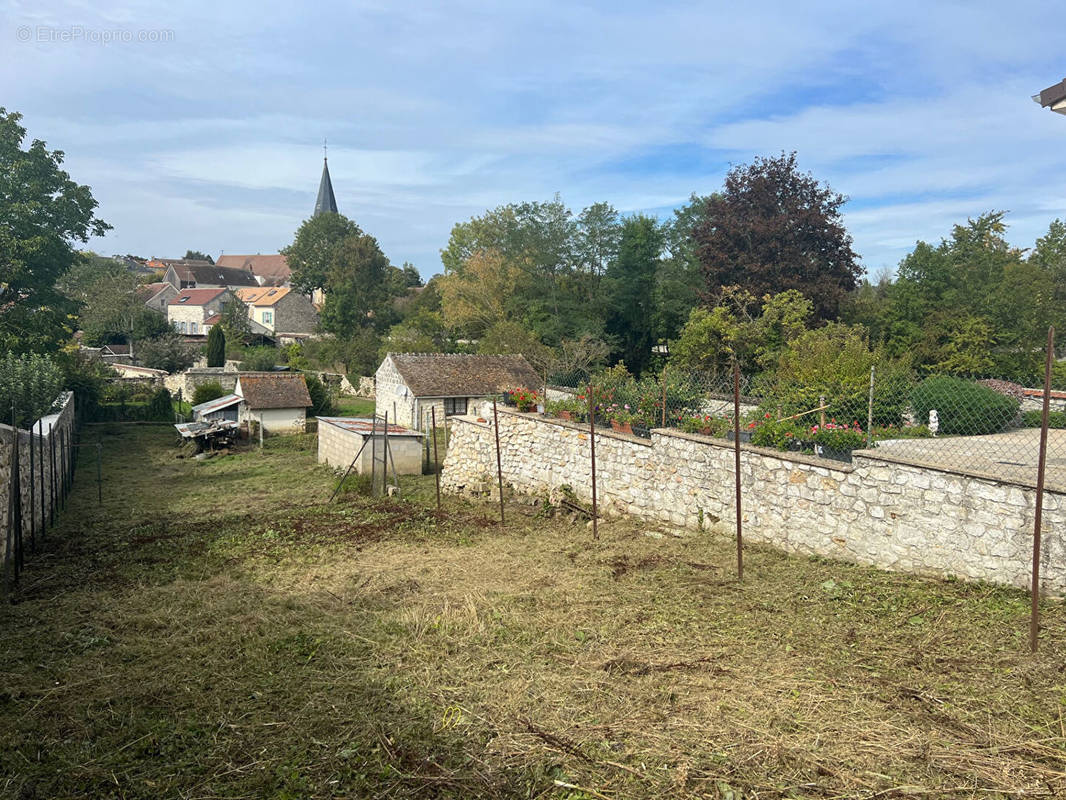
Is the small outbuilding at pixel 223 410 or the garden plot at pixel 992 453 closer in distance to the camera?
the garden plot at pixel 992 453

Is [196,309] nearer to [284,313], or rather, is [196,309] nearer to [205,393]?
[284,313]

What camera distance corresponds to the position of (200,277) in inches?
3378

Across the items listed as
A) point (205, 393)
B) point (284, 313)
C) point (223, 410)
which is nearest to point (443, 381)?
point (223, 410)

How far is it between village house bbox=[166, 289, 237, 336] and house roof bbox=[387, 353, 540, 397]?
45.4m

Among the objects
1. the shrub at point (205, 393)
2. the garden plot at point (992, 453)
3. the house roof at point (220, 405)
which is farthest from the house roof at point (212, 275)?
the garden plot at point (992, 453)

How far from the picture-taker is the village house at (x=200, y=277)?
84125mm

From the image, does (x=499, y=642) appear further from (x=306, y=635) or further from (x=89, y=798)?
(x=89, y=798)

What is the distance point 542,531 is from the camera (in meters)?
11.7

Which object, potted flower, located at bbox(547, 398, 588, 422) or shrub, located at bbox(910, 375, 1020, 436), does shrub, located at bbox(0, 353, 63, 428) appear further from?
shrub, located at bbox(910, 375, 1020, 436)

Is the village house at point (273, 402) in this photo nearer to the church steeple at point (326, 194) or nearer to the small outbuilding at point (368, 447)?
the small outbuilding at point (368, 447)

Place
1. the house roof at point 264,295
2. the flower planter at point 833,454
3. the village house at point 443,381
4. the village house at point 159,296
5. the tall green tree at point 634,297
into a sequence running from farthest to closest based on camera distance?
the village house at point 159,296
the house roof at point 264,295
the tall green tree at point 634,297
the village house at point 443,381
the flower planter at point 833,454

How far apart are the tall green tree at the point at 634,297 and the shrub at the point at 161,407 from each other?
2125 centimetres

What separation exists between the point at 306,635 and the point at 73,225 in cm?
2639

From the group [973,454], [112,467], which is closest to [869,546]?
[973,454]
